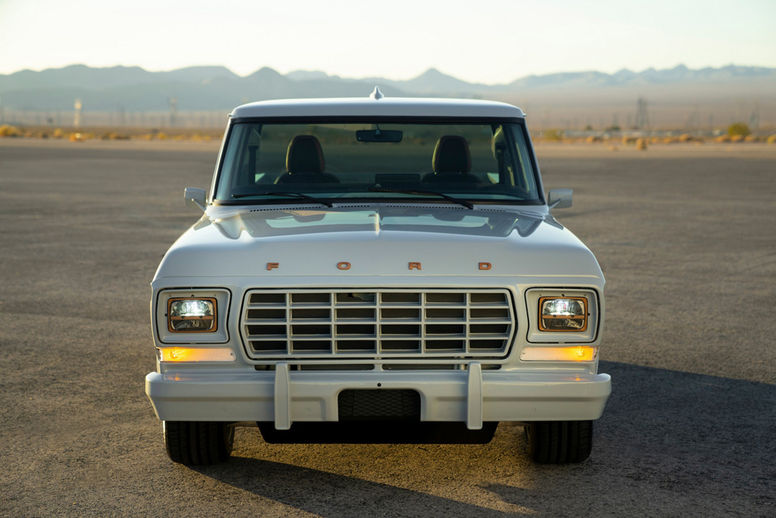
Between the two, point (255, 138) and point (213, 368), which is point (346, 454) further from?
point (255, 138)

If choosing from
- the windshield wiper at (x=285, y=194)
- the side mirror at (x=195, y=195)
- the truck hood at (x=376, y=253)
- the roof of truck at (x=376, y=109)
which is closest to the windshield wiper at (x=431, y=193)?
the windshield wiper at (x=285, y=194)

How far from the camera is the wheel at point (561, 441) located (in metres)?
4.85

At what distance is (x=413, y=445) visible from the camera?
539 centimetres

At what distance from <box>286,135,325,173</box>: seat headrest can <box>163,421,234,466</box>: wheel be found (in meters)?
1.88

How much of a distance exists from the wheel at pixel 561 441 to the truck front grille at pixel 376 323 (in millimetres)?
726

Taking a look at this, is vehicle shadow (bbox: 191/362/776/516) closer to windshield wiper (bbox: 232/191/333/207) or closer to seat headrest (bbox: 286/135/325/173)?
windshield wiper (bbox: 232/191/333/207)

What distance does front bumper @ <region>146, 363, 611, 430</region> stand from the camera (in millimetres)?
4270

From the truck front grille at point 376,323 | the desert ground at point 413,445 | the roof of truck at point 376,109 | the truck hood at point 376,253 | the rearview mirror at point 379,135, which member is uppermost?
the roof of truck at point 376,109

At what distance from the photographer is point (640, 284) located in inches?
428

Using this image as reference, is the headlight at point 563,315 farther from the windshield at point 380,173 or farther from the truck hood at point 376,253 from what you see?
the windshield at point 380,173

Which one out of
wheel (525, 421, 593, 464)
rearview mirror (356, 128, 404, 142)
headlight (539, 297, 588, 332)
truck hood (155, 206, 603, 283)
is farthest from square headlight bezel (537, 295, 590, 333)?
rearview mirror (356, 128, 404, 142)

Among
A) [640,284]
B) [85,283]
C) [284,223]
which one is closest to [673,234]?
[640,284]

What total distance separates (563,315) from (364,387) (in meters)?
0.98

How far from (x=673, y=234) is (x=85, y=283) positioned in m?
9.64
